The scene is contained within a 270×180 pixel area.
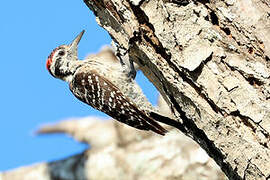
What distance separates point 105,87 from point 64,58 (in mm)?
906

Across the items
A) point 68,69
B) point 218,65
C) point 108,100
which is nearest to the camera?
point 218,65

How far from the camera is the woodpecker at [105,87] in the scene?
5.34 m

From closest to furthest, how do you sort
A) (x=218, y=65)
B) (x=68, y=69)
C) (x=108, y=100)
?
(x=218, y=65), (x=108, y=100), (x=68, y=69)

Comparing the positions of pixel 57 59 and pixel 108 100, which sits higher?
pixel 57 59

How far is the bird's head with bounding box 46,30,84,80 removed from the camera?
→ 20.6 feet

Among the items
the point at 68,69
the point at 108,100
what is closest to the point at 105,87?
the point at 108,100

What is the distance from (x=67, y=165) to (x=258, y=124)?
448cm

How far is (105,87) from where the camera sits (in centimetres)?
559

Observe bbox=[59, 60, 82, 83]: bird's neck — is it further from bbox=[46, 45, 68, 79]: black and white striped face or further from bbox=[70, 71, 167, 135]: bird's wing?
bbox=[70, 71, 167, 135]: bird's wing

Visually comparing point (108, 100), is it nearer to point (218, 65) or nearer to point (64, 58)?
point (64, 58)

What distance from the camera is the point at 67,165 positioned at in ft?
24.1

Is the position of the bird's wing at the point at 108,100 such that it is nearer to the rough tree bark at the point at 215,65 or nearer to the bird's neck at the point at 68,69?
the bird's neck at the point at 68,69

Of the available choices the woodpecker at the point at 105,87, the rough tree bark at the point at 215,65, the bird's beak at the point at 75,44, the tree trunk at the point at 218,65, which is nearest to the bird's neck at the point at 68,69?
the woodpecker at the point at 105,87

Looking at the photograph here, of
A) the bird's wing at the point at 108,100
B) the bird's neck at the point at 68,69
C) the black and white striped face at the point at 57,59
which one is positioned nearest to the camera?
the bird's wing at the point at 108,100
